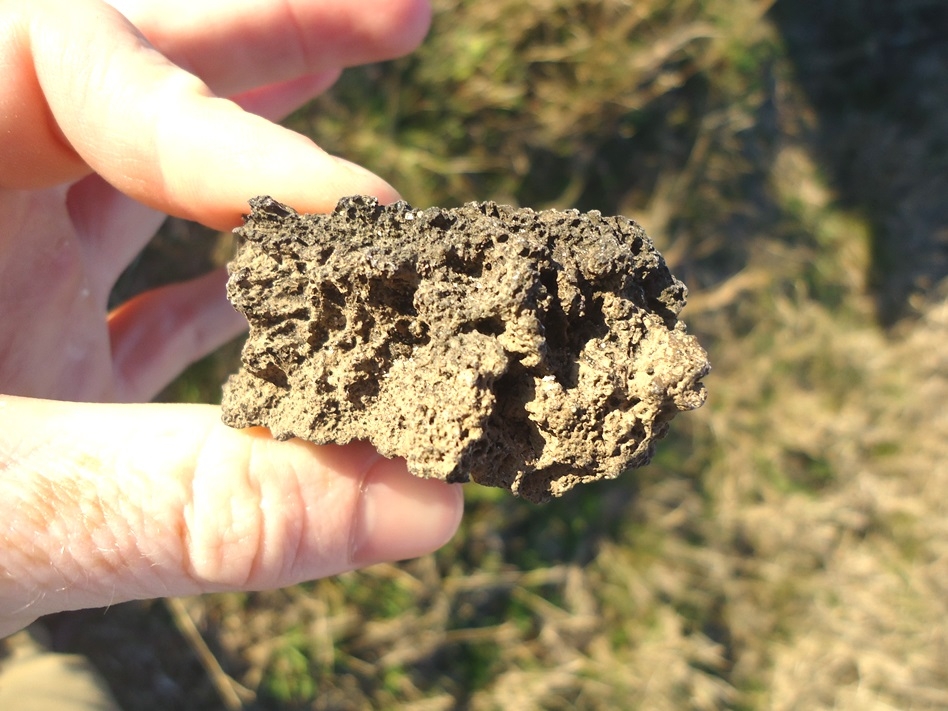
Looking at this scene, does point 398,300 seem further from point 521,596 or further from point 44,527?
point 521,596

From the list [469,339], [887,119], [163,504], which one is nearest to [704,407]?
[887,119]

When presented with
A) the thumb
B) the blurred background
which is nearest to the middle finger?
the blurred background

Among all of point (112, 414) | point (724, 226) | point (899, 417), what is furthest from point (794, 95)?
point (112, 414)

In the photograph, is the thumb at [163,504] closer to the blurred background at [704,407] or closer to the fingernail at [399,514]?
the fingernail at [399,514]

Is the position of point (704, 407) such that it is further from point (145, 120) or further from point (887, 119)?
point (145, 120)

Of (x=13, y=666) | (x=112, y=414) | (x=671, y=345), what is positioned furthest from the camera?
(x=13, y=666)

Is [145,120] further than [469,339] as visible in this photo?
Yes
